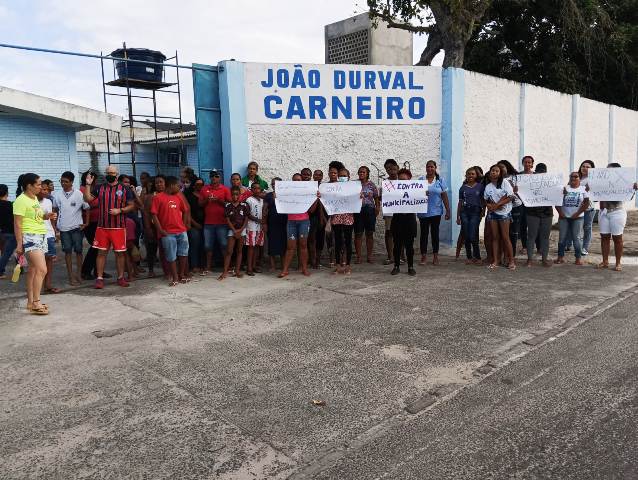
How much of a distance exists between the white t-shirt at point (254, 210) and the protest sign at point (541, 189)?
429cm

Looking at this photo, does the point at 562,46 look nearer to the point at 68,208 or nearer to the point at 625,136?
the point at 625,136

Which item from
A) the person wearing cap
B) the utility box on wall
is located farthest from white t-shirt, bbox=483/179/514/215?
the utility box on wall

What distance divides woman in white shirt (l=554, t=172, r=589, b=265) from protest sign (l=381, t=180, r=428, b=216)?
2421 millimetres

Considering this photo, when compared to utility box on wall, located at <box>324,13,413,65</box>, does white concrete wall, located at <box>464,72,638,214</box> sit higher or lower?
lower

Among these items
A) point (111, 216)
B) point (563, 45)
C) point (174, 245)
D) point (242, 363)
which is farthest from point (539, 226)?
point (563, 45)

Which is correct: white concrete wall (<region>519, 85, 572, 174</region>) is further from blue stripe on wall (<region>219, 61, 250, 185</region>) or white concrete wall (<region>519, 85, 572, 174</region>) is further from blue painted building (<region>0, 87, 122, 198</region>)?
blue painted building (<region>0, 87, 122, 198</region>)

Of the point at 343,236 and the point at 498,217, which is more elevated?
the point at 498,217

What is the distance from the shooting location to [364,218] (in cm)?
875

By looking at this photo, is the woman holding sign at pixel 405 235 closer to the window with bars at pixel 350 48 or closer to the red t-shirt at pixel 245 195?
the red t-shirt at pixel 245 195

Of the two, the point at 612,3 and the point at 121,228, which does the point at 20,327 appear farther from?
the point at 612,3

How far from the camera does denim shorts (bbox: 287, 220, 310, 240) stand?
8.20 meters

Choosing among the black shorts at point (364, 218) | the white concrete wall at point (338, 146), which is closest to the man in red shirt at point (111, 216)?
the white concrete wall at point (338, 146)

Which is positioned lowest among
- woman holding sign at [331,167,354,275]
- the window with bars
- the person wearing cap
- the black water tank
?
woman holding sign at [331,167,354,275]

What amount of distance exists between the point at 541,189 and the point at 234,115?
17.4ft
